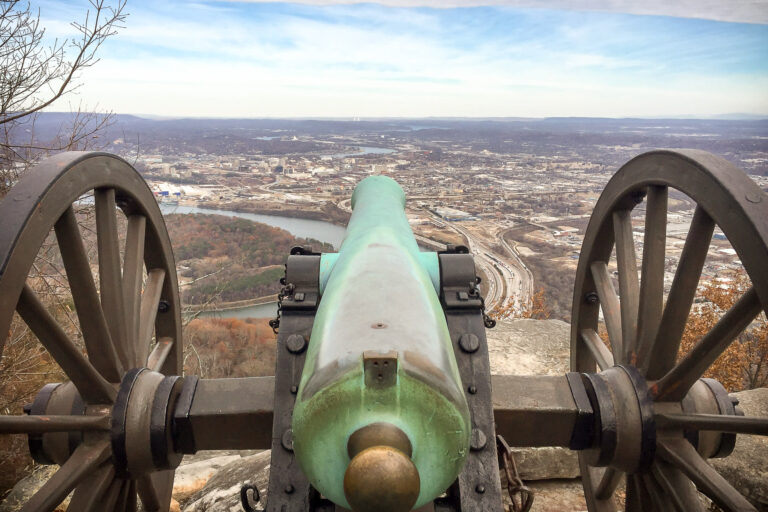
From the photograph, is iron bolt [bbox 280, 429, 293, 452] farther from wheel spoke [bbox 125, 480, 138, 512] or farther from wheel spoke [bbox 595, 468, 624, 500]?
wheel spoke [bbox 595, 468, 624, 500]

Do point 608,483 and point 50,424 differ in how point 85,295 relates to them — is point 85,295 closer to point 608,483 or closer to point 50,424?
point 50,424

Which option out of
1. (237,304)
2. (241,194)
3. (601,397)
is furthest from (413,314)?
(241,194)

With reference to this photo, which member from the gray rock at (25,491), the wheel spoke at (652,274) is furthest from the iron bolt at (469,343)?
the gray rock at (25,491)

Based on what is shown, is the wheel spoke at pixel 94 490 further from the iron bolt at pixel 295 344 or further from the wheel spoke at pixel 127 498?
the iron bolt at pixel 295 344

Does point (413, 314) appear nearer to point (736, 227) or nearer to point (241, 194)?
point (736, 227)

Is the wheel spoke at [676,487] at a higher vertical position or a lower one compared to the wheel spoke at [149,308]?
lower

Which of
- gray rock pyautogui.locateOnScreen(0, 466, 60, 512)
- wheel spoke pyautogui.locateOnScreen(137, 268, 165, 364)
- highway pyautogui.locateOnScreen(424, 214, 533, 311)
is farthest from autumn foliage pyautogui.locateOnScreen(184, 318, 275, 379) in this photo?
wheel spoke pyautogui.locateOnScreen(137, 268, 165, 364)
